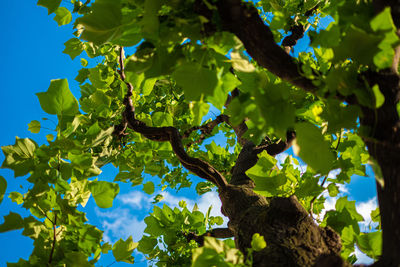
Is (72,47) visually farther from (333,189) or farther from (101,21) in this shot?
(333,189)

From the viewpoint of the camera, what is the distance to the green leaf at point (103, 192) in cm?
106

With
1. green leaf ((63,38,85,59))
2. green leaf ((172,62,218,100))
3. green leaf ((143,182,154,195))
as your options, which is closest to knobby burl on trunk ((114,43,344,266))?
green leaf ((143,182,154,195))

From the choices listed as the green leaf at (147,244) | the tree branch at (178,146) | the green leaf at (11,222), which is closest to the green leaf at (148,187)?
the tree branch at (178,146)

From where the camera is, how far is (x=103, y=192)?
3.49 ft

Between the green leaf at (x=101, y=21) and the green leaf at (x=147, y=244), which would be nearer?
the green leaf at (x=101, y=21)

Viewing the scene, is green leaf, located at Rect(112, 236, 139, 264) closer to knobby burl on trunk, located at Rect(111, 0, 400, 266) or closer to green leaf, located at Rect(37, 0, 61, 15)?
knobby burl on trunk, located at Rect(111, 0, 400, 266)

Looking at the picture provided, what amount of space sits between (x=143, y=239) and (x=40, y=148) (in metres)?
1.18

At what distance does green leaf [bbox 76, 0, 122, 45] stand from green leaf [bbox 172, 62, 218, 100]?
10.4 inches

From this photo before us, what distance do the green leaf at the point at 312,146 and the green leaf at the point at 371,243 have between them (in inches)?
19.5

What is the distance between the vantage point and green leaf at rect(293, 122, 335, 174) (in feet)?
2.11

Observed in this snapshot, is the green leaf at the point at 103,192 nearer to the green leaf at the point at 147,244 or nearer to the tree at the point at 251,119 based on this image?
the tree at the point at 251,119

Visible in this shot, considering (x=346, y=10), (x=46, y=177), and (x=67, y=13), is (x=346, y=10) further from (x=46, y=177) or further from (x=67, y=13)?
(x=67, y=13)

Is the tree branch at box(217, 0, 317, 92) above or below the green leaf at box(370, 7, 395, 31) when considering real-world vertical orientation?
above

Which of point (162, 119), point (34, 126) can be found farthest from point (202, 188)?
point (34, 126)
